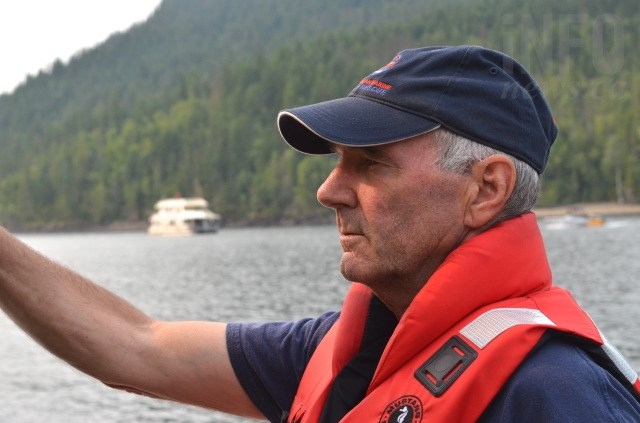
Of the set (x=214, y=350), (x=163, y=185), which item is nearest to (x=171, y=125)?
(x=163, y=185)

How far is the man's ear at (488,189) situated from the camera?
6.72 feet

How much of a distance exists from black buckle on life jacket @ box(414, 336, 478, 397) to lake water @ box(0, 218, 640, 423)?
28.0ft

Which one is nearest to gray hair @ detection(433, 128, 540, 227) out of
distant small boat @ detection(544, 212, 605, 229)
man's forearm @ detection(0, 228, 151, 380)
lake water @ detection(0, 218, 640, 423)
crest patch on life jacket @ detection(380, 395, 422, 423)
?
crest patch on life jacket @ detection(380, 395, 422, 423)

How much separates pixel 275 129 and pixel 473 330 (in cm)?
14729

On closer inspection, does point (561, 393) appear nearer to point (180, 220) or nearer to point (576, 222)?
point (576, 222)

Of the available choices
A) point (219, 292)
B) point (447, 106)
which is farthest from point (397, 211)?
point (219, 292)

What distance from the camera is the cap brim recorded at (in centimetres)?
202

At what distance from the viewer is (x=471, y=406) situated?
1776mm

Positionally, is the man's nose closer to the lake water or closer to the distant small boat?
the lake water

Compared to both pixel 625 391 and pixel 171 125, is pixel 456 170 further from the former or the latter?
pixel 171 125

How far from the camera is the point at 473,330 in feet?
6.12

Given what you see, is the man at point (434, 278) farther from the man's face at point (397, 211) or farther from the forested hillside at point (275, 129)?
the forested hillside at point (275, 129)

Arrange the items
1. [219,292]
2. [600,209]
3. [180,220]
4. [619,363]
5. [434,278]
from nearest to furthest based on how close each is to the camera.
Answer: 1. [619,363]
2. [434,278]
3. [219,292]
4. [600,209]
5. [180,220]

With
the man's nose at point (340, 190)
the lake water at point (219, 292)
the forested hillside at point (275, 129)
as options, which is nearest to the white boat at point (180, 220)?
the forested hillside at point (275, 129)
